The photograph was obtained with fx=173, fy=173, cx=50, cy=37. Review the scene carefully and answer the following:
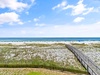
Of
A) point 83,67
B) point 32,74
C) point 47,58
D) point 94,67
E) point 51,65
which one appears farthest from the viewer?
point 47,58

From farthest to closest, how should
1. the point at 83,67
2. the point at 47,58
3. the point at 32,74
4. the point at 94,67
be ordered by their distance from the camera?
the point at 47,58 → the point at 83,67 → the point at 32,74 → the point at 94,67

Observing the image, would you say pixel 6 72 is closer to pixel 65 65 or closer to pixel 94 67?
pixel 65 65

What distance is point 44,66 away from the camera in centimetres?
2970

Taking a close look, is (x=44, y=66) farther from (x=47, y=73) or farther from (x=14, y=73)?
(x=14, y=73)

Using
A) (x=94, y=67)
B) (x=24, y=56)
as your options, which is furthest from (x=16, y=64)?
(x=94, y=67)

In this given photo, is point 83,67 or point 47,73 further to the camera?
point 83,67

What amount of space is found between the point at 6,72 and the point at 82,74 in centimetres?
1111

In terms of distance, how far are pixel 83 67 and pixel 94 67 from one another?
5749mm

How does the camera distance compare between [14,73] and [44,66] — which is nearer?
[14,73]

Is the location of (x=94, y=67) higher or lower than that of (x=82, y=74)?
higher

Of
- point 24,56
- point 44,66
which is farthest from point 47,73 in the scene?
point 24,56

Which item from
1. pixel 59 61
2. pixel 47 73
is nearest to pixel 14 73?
pixel 47 73

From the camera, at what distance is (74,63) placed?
30016 millimetres

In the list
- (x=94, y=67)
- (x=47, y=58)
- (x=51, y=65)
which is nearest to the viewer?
→ (x=94, y=67)
